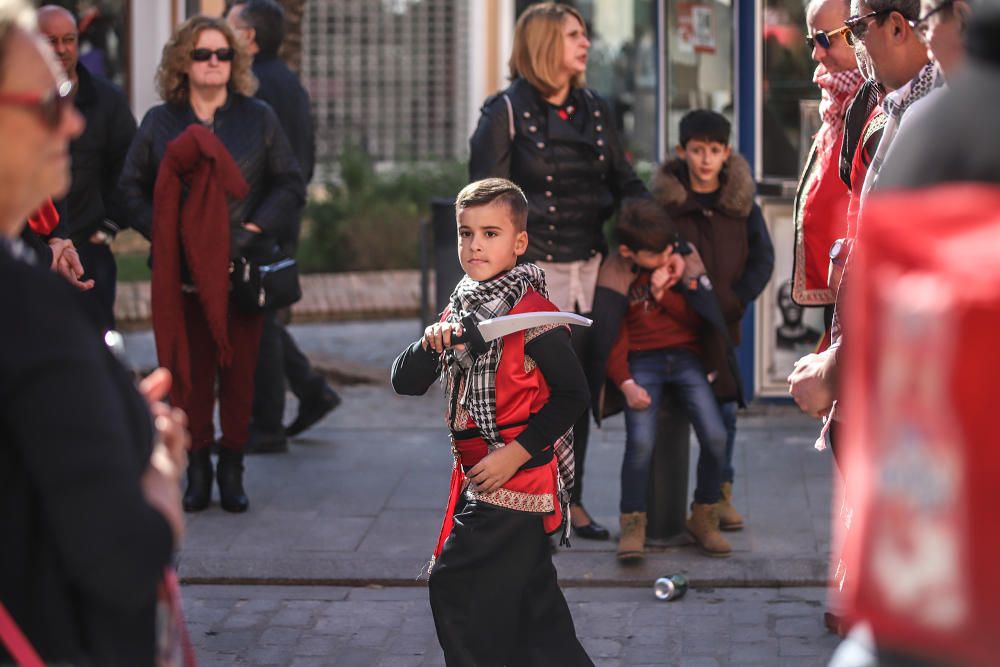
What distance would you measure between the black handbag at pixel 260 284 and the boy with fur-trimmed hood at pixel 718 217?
1.61m

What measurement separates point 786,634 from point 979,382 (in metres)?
3.39

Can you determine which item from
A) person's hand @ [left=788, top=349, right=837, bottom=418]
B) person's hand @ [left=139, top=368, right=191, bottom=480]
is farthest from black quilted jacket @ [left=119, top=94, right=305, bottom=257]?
person's hand @ [left=139, top=368, right=191, bottom=480]

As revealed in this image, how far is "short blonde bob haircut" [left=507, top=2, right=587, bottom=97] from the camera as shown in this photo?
6.03 metres

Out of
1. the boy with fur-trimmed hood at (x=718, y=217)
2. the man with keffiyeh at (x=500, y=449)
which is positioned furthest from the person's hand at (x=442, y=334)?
the boy with fur-trimmed hood at (x=718, y=217)

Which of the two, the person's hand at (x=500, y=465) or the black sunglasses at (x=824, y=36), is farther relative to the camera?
the black sunglasses at (x=824, y=36)

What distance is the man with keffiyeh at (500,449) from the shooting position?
4.12 m

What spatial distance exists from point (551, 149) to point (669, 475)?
50.3 inches

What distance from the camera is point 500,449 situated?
4.09 metres

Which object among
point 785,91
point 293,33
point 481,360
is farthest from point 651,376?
point 293,33

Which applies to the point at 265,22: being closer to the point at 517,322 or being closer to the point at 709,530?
the point at 709,530

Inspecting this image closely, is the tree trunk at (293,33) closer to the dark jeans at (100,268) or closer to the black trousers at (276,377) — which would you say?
the black trousers at (276,377)

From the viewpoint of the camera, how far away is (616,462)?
7547 mm

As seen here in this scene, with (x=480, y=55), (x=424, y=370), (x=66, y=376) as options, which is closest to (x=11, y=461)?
(x=66, y=376)

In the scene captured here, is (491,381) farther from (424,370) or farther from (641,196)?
(641,196)
